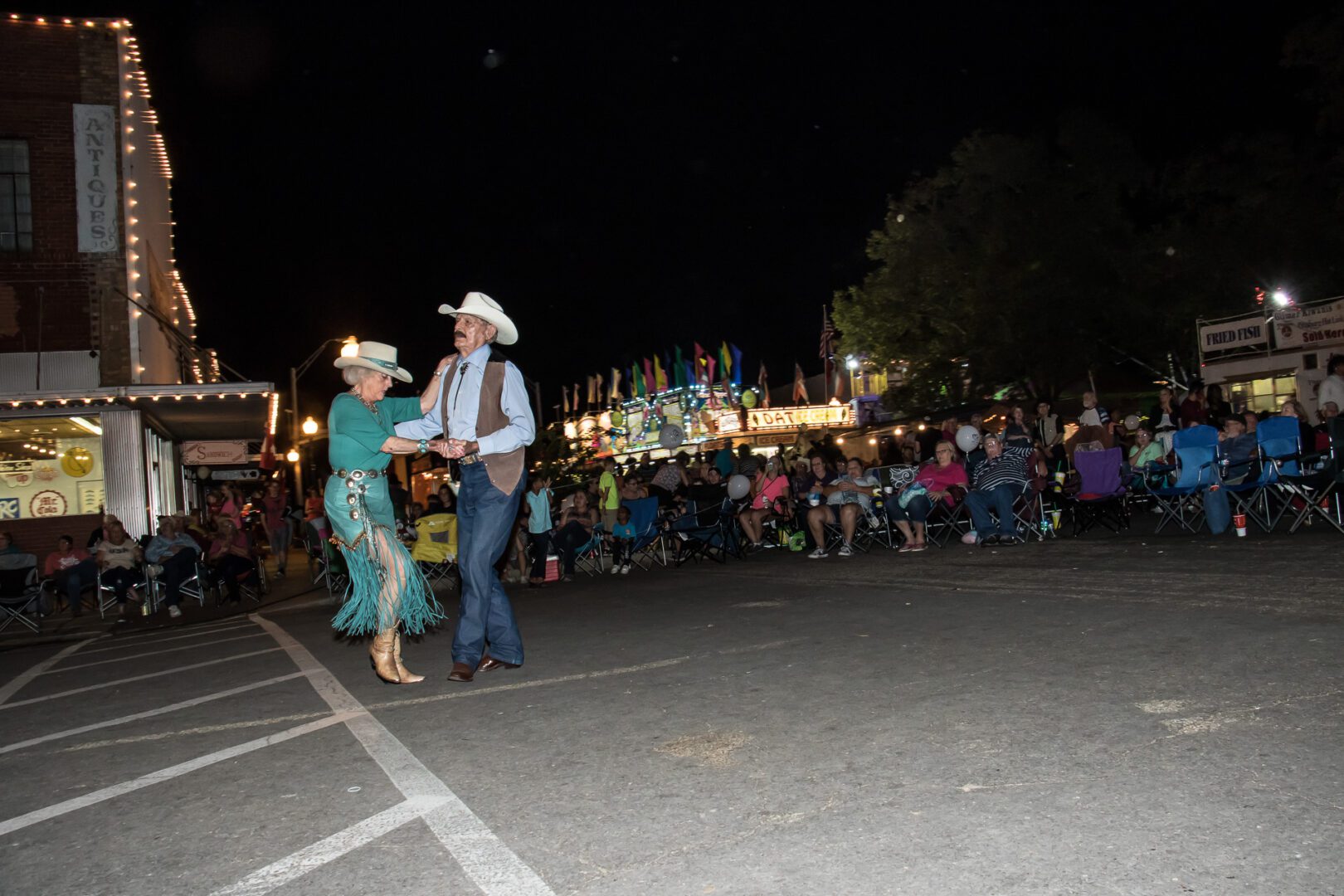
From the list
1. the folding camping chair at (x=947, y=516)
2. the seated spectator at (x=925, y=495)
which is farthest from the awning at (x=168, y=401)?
the folding camping chair at (x=947, y=516)

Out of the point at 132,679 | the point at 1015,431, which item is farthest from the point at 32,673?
the point at 1015,431

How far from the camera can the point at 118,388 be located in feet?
58.3

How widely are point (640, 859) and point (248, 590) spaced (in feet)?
48.2

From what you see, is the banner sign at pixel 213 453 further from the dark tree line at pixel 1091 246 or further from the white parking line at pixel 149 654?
the dark tree line at pixel 1091 246

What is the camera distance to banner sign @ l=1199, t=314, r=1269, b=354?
25266mm

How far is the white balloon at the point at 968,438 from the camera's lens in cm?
1451

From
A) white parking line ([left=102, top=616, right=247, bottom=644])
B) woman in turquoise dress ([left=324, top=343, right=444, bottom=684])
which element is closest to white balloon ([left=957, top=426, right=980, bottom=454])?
white parking line ([left=102, top=616, right=247, bottom=644])

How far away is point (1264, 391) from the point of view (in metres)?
25.9

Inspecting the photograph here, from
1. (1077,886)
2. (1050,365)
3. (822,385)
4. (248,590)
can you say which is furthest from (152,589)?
(822,385)

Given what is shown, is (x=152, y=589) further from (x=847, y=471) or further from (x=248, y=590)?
(x=847, y=471)

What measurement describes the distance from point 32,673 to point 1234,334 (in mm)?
26054

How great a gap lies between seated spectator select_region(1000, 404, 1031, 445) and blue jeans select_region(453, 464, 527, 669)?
7.94 meters

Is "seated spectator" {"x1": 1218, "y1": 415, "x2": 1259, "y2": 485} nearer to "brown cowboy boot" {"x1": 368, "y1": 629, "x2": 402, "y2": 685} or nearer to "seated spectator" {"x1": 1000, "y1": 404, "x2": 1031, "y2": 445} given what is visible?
"seated spectator" {"x1": 1000, "y1": 404, "x2": 1031, "y2": 445}

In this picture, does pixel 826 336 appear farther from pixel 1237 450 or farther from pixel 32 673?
pixel 32 673
